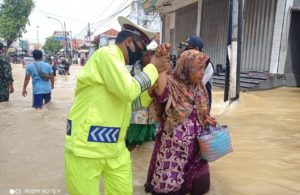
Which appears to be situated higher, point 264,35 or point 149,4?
point 149,4

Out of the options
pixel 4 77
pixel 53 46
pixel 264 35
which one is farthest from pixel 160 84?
pixel 53 46

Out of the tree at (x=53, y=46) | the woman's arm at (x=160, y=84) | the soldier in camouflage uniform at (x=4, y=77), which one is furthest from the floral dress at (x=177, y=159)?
the tree at (x=53, y=46)

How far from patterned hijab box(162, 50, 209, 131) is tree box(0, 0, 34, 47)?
36710 millimetres

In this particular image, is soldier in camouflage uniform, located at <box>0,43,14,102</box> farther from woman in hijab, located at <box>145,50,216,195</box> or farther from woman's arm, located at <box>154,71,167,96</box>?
woman's arm, located at <box>154,71,167,96</box>

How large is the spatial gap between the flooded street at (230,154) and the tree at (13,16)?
100 ft

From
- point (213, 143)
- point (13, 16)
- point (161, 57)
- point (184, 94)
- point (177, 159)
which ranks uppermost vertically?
point (13, 16)

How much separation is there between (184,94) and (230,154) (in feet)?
7.09

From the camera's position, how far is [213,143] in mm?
3283

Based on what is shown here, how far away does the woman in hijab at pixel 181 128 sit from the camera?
3.24 meters

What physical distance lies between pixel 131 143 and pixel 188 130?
1680 mm

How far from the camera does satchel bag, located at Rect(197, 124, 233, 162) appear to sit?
328cm

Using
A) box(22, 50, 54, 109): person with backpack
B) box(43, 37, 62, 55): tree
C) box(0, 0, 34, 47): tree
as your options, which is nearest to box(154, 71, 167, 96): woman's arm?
box(22, 50, 54, 109): person with backpack

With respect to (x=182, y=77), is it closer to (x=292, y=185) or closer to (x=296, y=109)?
(x=292, y=185)

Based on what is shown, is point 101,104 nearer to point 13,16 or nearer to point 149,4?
point 149,4
